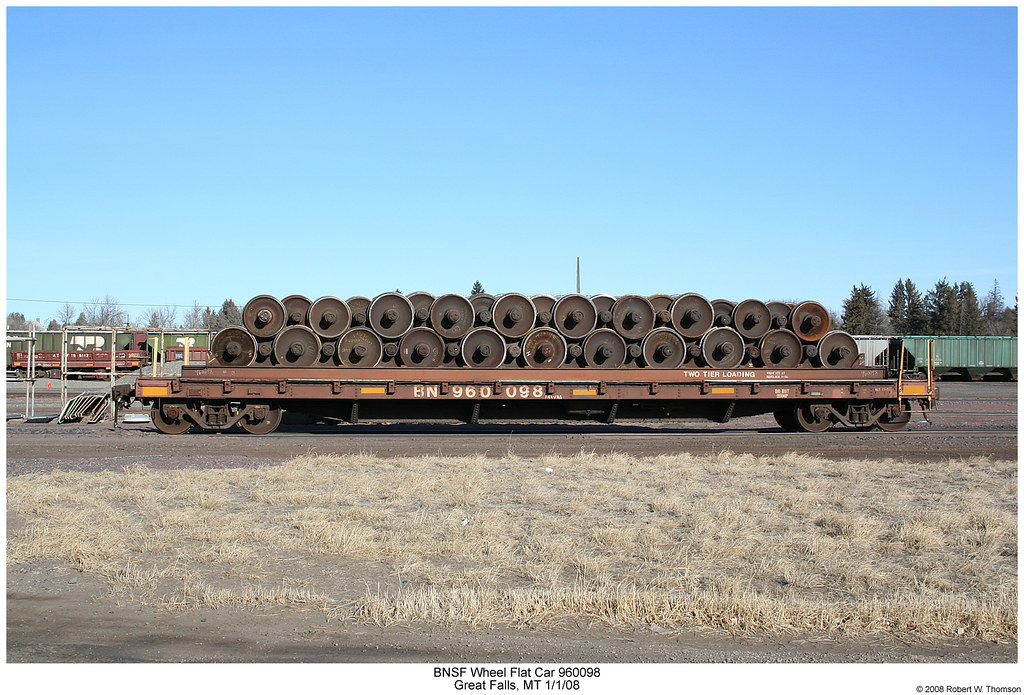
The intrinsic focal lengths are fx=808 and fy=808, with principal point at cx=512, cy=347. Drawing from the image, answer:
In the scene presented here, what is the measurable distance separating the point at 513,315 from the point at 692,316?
3.99m

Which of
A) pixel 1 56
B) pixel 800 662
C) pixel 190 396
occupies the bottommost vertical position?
pixel 800 662

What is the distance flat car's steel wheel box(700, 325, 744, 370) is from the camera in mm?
17875

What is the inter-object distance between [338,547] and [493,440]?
9069 millimetres

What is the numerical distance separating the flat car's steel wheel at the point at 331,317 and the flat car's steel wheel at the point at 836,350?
10.6 m

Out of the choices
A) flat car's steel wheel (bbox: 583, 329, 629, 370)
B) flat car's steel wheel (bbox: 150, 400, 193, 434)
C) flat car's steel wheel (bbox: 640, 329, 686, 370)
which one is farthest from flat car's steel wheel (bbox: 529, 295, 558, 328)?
flat car's steel wheel (bbox: 150, 400, 193, 434)

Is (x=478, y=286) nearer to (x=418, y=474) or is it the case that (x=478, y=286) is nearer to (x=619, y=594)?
(x=418, y=474)

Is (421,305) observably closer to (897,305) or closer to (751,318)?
(751,318)

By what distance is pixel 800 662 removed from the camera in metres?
4.88

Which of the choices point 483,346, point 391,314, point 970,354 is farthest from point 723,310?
point 970,354

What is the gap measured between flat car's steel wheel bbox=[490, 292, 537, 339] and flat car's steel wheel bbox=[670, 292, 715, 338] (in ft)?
10.4

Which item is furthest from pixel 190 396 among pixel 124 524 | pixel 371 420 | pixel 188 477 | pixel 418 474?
pixel 124 524

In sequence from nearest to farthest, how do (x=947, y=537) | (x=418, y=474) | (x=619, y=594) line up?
(x=619, y=594)
(x=947, y=537)
(x=418, y=474)

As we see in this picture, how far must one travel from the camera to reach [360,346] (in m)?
17.2

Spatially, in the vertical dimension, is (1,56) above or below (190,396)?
above
